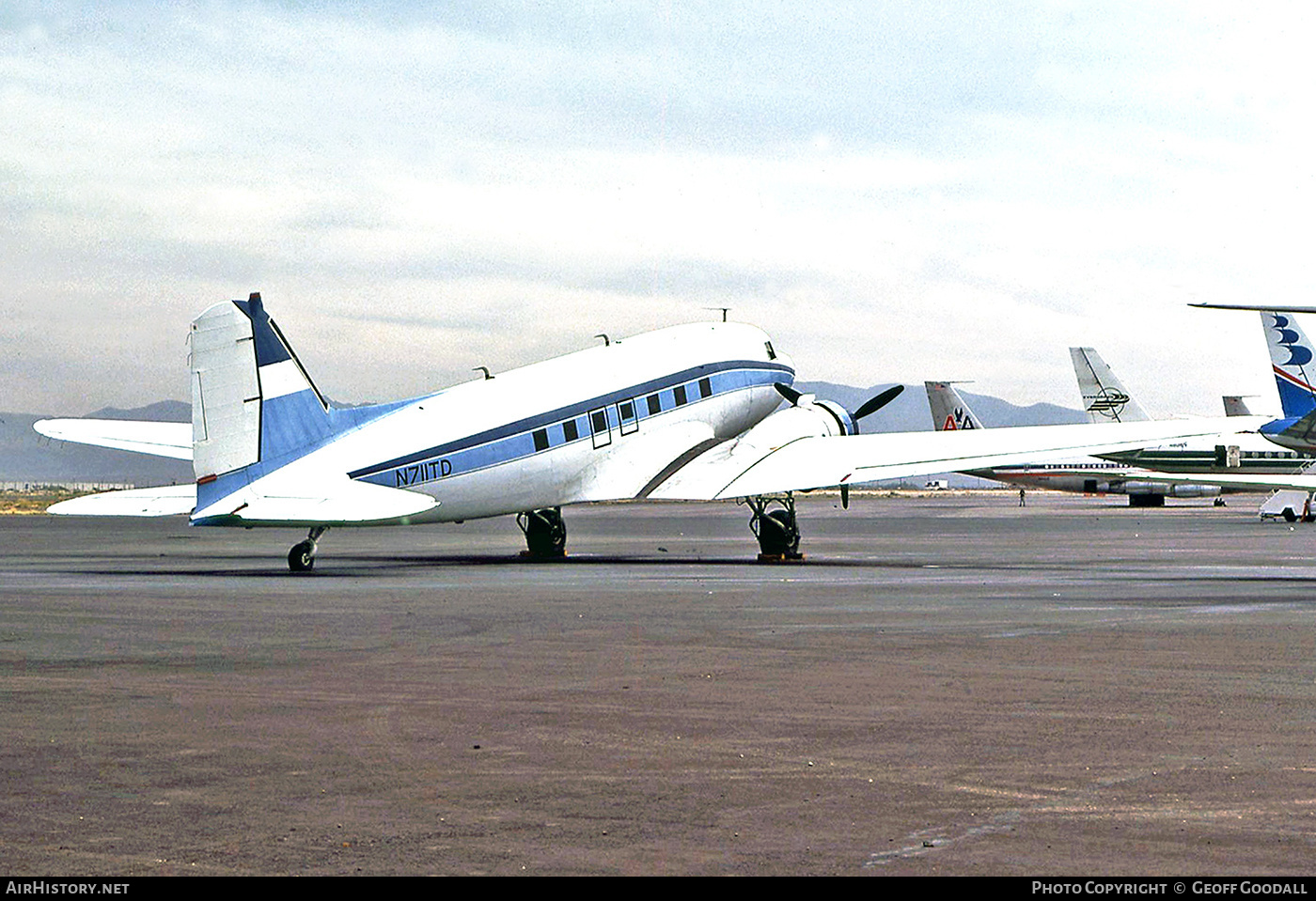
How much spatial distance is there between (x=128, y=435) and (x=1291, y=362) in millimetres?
52724

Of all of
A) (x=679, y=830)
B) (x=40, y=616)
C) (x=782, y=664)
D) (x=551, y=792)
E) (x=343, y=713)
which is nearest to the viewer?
(x=679, y=830)

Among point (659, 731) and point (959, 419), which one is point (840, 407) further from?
point (959, 419)

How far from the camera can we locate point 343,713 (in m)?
15.7

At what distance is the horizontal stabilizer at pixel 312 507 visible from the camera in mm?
35344

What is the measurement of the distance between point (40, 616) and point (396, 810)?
17.3 metres

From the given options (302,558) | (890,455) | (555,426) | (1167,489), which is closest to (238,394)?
Result: (302,558)

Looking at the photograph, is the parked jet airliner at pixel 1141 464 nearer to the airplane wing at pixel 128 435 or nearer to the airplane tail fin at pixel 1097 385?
the airplane tail fin at pixel 1097 385

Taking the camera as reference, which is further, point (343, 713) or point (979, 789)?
point (343, 713)

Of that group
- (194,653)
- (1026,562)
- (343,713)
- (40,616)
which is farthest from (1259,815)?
(1026,562)

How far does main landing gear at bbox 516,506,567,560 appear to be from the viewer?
46344 millimetres

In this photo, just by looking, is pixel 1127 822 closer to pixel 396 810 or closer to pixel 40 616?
pixel 396 810

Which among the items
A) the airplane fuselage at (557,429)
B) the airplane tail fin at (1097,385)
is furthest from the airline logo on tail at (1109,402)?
the airplane fuselage at (557,429)

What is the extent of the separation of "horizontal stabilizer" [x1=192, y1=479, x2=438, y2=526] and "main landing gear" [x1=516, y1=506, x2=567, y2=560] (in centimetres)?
955

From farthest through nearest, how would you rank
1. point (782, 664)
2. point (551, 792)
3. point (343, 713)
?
point (782, 664) → point (343, 713) → point (551, 792)
